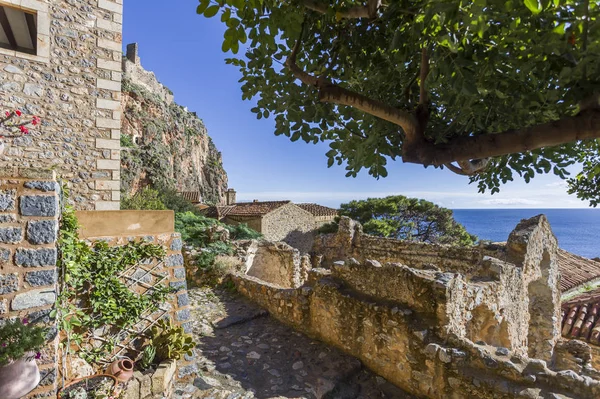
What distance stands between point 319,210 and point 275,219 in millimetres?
6370

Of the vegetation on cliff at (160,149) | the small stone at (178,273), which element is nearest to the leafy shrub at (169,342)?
the small stone at (178,273)

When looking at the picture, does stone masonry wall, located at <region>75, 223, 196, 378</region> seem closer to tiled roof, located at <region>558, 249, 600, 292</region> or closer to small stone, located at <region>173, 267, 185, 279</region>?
small stone, located at <region>173, 267, 185, 279</region>

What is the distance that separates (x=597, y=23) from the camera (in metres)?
1.55

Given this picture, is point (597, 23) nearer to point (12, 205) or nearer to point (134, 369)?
point (12, 205)

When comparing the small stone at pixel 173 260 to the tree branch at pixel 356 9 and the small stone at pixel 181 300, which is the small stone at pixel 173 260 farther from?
the tree branch at pixel 356 9

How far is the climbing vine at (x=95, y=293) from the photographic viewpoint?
11.8 feet

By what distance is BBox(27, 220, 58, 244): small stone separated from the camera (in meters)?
2.99

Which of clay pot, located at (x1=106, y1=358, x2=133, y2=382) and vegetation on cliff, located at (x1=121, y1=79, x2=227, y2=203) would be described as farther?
vegetation on cliff, located at (x1=121, y1=79, x2=227, y2=203)

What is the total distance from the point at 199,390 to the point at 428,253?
32.4ft

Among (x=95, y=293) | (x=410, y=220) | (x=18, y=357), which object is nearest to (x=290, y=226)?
(x=410, y=220)

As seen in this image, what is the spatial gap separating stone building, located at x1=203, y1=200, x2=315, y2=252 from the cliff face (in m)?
8.32

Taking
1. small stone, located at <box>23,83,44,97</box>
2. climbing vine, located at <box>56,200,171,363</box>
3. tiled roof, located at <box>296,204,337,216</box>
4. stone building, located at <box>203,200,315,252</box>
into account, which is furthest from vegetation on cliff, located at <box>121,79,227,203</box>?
climbing vine, located at <box>56,200,171,363</box>

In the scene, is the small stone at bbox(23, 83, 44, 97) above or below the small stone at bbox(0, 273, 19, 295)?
above

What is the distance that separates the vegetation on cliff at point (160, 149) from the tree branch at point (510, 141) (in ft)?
78.9
